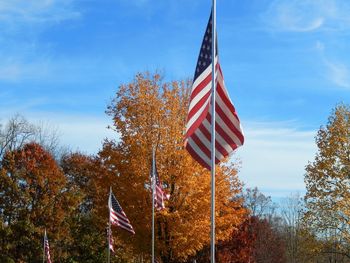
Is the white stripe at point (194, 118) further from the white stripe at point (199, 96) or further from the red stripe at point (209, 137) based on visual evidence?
the red stripe at point (209, 137)

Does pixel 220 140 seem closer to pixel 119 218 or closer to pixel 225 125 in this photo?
pixel 225 125

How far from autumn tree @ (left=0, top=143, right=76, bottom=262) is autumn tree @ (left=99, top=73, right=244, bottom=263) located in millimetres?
17913

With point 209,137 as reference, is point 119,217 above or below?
below

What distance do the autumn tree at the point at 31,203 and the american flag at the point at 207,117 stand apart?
109 ft

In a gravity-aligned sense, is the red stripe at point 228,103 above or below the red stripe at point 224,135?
above

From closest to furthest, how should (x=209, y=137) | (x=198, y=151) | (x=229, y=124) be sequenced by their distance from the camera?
1. (x=229, y=124)
2. (x=209, y=137)
3. (x=198, y=151)

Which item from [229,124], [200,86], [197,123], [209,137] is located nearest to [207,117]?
[197,123]

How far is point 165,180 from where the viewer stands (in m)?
27.5

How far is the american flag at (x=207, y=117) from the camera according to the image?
12609mm

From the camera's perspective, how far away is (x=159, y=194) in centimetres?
2423

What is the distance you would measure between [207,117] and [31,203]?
115 feet

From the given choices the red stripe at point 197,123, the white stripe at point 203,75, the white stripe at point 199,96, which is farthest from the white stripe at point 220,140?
the white stripe at point 203,75

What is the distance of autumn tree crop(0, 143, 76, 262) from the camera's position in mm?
43812

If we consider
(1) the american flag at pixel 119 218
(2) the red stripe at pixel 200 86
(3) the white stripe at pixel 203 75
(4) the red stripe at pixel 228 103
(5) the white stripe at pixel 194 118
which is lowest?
(1) the american flag at pixel 119 218
